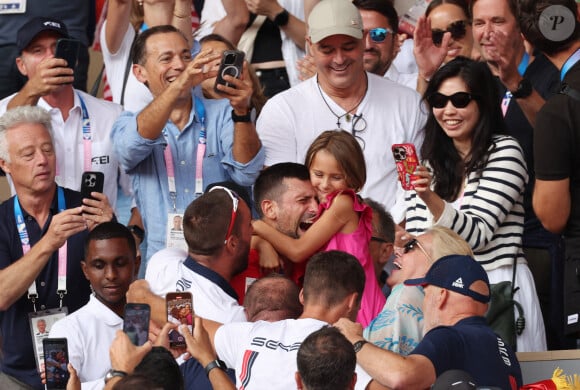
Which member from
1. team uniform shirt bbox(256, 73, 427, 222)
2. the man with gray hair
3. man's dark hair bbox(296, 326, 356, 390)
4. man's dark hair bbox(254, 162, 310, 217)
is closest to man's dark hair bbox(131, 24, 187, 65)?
the man with gray hair

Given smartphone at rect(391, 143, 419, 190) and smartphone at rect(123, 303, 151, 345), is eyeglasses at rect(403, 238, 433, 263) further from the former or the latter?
smartphone at rect(123, 303, 151, 345)

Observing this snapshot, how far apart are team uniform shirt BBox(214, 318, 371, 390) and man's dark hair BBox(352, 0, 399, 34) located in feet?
13.0

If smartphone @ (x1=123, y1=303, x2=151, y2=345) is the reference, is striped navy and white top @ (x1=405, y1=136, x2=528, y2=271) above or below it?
above

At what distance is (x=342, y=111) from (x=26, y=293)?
2.19 metres

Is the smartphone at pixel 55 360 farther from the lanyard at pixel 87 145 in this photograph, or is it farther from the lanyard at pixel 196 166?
the lanyard at pixel 87 145

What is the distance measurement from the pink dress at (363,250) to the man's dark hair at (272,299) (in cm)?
73

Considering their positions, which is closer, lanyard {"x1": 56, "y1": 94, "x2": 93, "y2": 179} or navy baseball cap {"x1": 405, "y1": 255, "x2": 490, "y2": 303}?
navy baseball cap {"x1": 405, "y1": 255, "x2": 490, "y2": 303}

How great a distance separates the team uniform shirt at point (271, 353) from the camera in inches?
212

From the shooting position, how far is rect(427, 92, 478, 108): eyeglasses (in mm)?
7242

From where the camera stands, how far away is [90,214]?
7.33 metres

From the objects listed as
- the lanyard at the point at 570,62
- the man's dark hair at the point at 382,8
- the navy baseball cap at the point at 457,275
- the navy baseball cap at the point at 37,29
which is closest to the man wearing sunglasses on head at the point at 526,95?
the lanyard at the point at 570,62

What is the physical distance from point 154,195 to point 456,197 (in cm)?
184

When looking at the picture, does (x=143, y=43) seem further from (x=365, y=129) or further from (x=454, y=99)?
(x=454, y=99)

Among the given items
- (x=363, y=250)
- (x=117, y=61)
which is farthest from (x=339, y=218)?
(x=117, y=61)
